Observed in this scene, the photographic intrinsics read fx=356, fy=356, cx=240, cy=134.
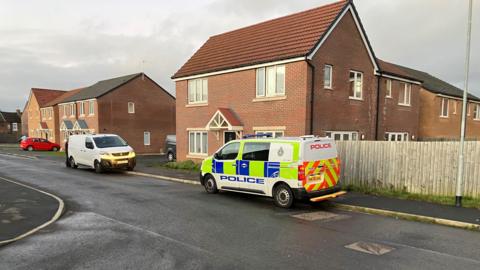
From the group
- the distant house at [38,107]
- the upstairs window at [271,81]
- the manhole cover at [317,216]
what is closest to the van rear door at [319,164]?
the manhole cover at [317,216]

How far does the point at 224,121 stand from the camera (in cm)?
1836

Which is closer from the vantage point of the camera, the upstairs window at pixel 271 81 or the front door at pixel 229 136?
the upstairs window at pixel 271 81

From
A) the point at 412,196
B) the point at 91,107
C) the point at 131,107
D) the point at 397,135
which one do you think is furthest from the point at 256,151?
the point at 91,107

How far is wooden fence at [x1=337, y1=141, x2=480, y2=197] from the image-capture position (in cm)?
1034

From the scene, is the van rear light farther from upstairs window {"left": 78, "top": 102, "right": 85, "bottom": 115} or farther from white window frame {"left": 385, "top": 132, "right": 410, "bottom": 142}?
upstairs window {"left": 78, "top": 102, "right": 85, "bottom": 115}

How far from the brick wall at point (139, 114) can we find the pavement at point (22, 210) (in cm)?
2773

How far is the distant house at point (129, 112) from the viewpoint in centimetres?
3953

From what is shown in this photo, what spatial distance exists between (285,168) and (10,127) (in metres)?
90.8

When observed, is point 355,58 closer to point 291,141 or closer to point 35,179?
point 291,141

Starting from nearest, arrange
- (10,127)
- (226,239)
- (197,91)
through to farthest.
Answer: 1. (226,239)
2. (197,91)
3. (10,127)

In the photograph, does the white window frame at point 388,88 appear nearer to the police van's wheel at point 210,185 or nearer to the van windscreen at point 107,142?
the police van's wheel at point 210,185

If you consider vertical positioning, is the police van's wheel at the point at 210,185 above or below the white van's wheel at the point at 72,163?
above

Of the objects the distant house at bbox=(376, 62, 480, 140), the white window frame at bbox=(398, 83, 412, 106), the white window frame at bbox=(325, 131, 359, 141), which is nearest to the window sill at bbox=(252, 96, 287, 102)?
the white window frame at bbox=(325, 131, 359, 141)

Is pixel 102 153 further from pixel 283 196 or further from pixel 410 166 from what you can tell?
pixel 410 166
